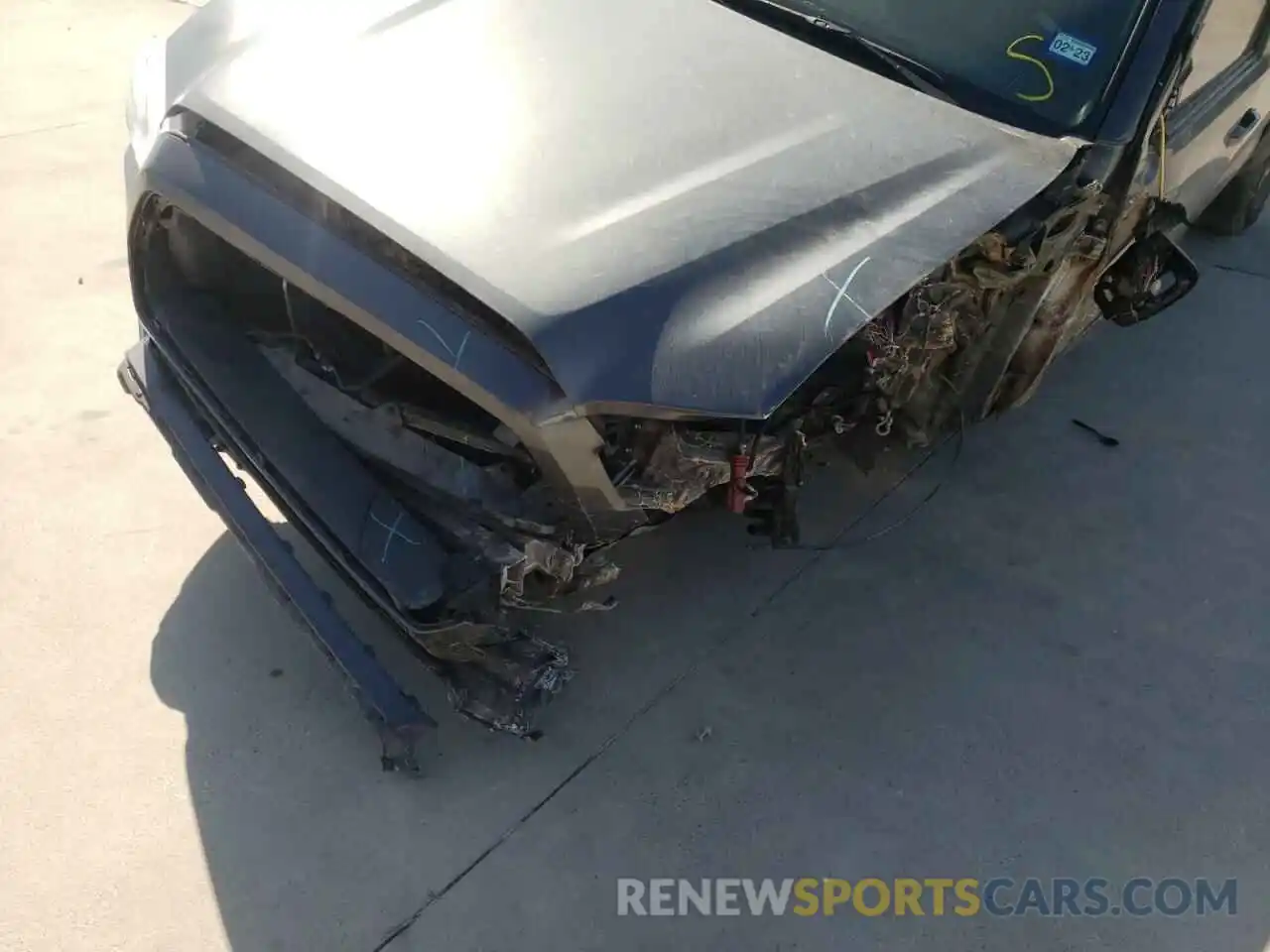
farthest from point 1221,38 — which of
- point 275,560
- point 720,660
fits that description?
point 275,560

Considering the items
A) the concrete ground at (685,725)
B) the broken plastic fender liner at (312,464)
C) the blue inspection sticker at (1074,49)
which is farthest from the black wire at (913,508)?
the broken plastic fender liner at (312,464)

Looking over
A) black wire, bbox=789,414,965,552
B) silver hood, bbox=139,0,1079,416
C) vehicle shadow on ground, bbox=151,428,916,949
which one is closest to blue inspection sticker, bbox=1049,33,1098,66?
silver hood, bbox=139,0,1079,416

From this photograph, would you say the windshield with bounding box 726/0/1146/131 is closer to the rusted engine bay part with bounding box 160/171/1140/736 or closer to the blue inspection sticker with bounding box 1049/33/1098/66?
the blue inspection sticker with bounding box 1049/33/1098/66

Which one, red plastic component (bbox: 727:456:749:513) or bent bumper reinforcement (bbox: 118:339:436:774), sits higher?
red plastic component (bbox: 727:456:749:513)

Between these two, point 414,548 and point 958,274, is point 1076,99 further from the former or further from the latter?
point 414,548

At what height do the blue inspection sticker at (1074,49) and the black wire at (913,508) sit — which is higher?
the blue inspection sticker at (1074,49)

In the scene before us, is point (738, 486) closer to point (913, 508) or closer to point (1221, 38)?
point (913, 508)

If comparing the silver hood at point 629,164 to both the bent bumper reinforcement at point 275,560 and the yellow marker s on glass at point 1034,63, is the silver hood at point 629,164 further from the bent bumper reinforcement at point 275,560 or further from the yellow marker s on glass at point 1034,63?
the bent bumper reinforcement at point 275,560

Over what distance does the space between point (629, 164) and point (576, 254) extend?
13.3 inches

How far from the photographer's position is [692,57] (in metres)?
2.81

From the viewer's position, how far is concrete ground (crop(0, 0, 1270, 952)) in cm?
246

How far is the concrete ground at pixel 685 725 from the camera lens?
2465mm

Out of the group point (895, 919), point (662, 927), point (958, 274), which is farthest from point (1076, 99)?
point (662, 927)

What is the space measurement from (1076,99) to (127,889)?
9.60 ft
